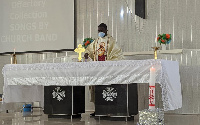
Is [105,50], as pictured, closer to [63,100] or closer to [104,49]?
[104,49]

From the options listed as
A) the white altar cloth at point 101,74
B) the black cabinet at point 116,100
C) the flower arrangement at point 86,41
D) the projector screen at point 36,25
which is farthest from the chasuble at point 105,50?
the projector screen at point 36,25

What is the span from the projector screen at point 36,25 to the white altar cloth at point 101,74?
3448 mm

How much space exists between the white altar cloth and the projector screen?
11.3 feet

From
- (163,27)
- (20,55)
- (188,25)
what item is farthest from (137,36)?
(20,55)

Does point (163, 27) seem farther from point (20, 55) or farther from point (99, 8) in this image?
point (20, 55)

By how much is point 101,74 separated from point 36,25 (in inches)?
186

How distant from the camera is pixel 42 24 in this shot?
372 inches

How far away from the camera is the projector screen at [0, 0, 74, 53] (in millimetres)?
9164

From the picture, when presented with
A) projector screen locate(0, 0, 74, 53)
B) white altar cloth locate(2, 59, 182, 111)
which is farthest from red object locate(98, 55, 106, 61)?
projector screen locate(0, 0, 74, 53)

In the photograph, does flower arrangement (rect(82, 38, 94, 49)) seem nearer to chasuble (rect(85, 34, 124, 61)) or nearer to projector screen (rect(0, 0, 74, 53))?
projector screen (rect(0, 0, 74, 53))

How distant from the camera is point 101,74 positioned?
17.2ft

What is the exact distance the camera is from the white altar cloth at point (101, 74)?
489 cm

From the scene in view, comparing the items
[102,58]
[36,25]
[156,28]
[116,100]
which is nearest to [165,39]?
[156,28]

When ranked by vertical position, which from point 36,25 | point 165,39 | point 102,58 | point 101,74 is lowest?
point 101,74
